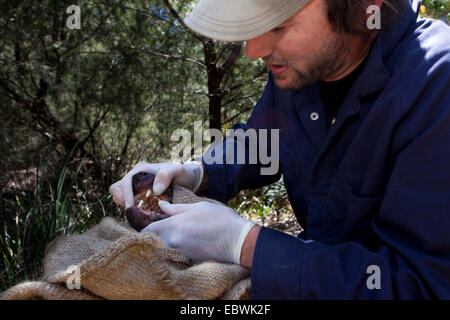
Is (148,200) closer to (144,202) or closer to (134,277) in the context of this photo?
(144,202)

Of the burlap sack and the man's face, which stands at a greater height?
the man's face

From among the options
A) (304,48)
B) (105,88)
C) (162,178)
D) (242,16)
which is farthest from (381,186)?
(105,88)

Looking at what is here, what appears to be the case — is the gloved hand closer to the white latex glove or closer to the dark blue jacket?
the white latex glove

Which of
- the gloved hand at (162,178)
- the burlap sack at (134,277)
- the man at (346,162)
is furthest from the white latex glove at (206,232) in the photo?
the gloved hand at (162,178)

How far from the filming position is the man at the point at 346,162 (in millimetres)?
1356

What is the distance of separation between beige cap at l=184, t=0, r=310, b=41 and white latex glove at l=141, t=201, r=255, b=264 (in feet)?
2.15

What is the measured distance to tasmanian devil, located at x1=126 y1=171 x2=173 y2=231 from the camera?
184 centimetres

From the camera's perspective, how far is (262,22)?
1655mm

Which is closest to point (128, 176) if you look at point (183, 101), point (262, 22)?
point (262, 22)

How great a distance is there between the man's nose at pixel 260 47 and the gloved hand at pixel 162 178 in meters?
0.64

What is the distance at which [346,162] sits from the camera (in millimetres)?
1745

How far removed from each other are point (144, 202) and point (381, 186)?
0.97 meters

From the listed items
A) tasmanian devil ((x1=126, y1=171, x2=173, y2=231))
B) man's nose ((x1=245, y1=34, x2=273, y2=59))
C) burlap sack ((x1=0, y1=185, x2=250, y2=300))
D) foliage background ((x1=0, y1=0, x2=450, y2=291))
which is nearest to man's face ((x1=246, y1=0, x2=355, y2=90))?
man's nose ((x1=245, y1=34, x2=273, y2=59))
